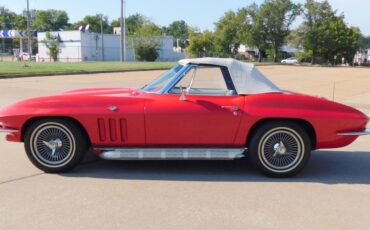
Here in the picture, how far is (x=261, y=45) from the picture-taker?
253 feet

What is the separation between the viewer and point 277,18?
248ft

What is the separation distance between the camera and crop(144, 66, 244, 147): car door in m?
5.17

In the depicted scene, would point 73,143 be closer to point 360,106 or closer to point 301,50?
point 360,106

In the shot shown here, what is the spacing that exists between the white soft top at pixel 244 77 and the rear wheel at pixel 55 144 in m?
1.62

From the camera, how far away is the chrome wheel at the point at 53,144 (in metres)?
5.27

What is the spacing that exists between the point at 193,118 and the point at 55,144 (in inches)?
67.0

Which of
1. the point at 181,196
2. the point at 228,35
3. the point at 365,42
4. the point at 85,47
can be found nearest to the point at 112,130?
the point at 181,196

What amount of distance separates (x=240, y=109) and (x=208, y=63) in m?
0.72

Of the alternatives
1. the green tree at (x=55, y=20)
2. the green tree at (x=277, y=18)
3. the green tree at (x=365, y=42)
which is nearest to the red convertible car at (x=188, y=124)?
the green tree at (x=277, y=18)

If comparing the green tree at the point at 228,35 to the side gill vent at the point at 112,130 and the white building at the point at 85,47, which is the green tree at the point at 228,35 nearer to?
the white building at the point at 85,47

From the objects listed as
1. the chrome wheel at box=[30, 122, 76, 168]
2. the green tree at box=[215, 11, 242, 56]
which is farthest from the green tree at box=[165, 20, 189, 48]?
the chrome wheel at box=[30, 122, 76, 168]

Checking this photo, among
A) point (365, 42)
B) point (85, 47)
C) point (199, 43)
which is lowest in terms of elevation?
point (85, 47)

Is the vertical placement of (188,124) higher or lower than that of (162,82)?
lower

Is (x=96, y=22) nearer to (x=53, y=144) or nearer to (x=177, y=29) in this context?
(x=177, y=29)
